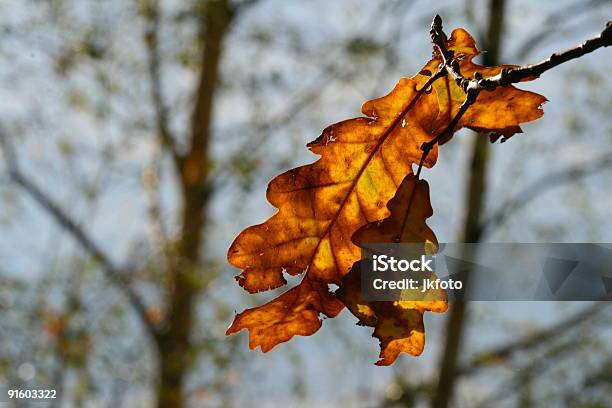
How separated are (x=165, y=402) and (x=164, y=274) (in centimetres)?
67

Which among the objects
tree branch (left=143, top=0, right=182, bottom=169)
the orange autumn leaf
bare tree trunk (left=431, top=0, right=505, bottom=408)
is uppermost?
tree branch (left=143, top=0, right=182, bottom=169)

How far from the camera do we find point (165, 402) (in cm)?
450

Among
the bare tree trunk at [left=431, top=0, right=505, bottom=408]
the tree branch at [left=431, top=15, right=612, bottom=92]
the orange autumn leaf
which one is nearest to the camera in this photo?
the tree branch at [left=431, top=15, right=612, bottom=92]

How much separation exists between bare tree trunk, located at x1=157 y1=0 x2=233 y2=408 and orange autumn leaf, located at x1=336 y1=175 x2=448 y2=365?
4.01 meters

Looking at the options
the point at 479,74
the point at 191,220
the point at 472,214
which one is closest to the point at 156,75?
the point at 191,220

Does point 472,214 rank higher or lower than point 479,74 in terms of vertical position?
higher

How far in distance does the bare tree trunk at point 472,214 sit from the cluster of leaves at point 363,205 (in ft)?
12.6

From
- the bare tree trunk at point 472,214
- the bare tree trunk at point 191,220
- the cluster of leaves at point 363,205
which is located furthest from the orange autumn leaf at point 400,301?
the bare tree trunk at point 191,220

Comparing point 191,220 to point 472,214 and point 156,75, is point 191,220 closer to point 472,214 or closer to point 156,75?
point 156,75

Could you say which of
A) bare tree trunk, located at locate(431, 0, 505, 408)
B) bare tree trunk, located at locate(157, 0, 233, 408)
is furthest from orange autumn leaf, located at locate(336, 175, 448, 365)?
bare tree trunk, located at locate(157, 0, 233, 408)

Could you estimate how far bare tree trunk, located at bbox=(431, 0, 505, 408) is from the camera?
425 centimetres

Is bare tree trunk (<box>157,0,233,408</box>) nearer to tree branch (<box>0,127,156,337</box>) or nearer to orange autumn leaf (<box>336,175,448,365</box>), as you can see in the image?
tree branch (<box>0,127,156,337</box>)

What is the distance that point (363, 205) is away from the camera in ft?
1.38

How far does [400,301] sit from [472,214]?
4027 millimetres
